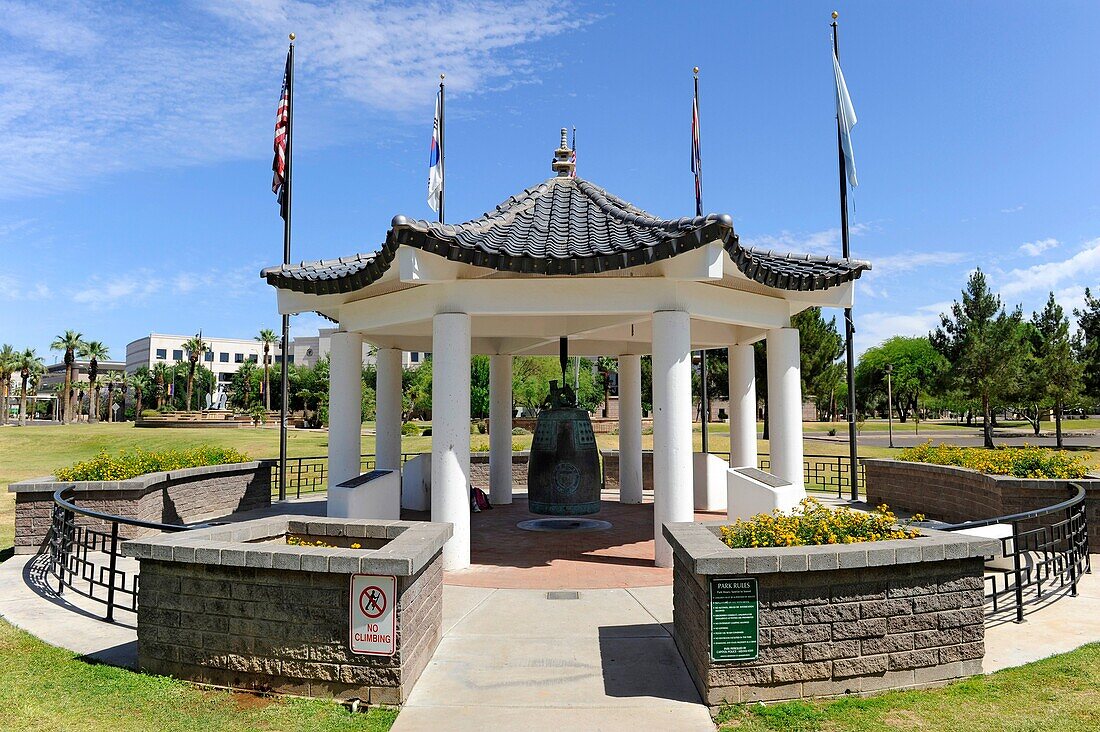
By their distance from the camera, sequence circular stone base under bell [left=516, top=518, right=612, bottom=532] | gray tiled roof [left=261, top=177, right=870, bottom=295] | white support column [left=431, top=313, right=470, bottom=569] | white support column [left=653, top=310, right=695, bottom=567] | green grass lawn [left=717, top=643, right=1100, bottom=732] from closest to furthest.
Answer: green grass lawn [left=717, top=643, right=1100, bottom=732] < gray tiled roof [left=261, top=177, right=870, bottom=295] < white support column [left=653, top=310, right=695, bottom=567] < white support column [left=431, top=313, right=470, bottom=569] < circular stone base under bell [left=516, top=518, right=612, bottom=532]

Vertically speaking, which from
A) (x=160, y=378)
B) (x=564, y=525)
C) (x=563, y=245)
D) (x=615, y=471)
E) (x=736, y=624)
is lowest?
(x=564, y=525)

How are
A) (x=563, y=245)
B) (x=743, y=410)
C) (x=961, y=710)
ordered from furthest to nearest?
(x=743, y=410) → (x=563, y=245) → (x=961, y=710)

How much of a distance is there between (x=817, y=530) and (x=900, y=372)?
10224 cm

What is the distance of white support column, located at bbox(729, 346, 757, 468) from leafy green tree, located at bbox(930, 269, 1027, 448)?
114 feet

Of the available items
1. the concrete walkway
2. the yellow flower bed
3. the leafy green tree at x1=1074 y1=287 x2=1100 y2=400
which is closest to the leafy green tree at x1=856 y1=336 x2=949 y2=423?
the leafy green tree at x1=1074 y1=287 x2=1100 y2=400

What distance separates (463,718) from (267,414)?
73.6 m

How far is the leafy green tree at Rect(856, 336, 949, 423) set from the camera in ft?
313

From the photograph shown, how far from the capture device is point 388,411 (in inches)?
604

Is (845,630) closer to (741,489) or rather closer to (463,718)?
(463,718)

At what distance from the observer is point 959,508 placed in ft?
46.1

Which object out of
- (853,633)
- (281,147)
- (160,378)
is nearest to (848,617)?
(853,633)

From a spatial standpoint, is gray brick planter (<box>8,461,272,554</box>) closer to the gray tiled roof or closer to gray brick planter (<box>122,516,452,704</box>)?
the gray tiled roof

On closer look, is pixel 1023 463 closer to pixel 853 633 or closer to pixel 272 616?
pixel 853 633

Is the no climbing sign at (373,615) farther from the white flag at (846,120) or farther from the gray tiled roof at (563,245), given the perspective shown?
the white flag at (846,120)
